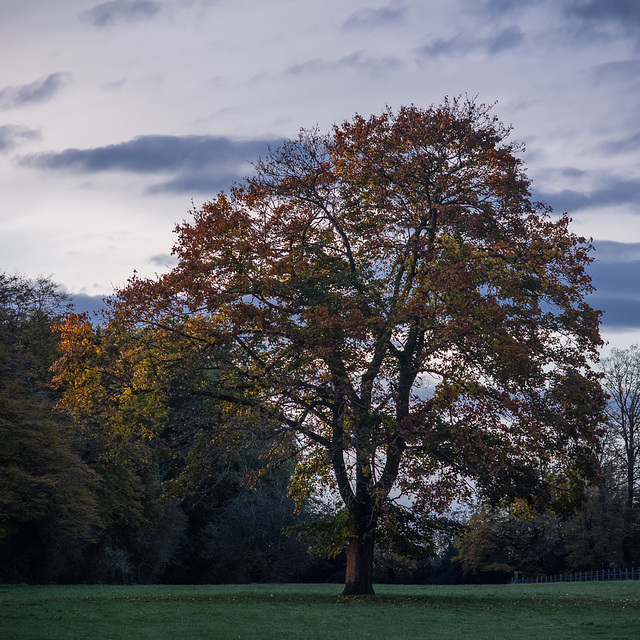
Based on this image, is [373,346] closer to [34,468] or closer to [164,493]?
[164,493]

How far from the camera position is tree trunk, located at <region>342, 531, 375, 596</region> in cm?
2319

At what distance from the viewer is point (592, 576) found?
5012cm

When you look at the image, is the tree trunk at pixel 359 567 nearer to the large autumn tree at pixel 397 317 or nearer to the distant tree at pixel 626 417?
the large autumn tree at pixel 397 317

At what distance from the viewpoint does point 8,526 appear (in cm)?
3219

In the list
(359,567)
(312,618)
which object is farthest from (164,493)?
(312,618)

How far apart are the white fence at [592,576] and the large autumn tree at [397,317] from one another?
29.4m

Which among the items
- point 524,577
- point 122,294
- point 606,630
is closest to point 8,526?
point 122,294

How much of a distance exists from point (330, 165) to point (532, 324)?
8.12m

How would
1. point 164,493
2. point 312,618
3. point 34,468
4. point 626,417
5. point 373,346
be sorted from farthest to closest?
1. point 626,417
2. point 34,468
3. point 164,493
4. point 373,346
5. point 312,618

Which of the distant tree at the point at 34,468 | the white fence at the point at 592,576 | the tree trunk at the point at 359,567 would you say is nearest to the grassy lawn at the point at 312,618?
the tree trunk at the point at 359,567

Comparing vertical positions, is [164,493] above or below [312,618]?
above

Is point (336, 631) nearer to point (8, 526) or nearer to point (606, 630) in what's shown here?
point (606, 630)

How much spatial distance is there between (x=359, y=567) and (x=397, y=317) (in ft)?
27.4

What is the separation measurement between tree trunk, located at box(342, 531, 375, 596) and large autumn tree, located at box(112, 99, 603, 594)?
0.05 m
